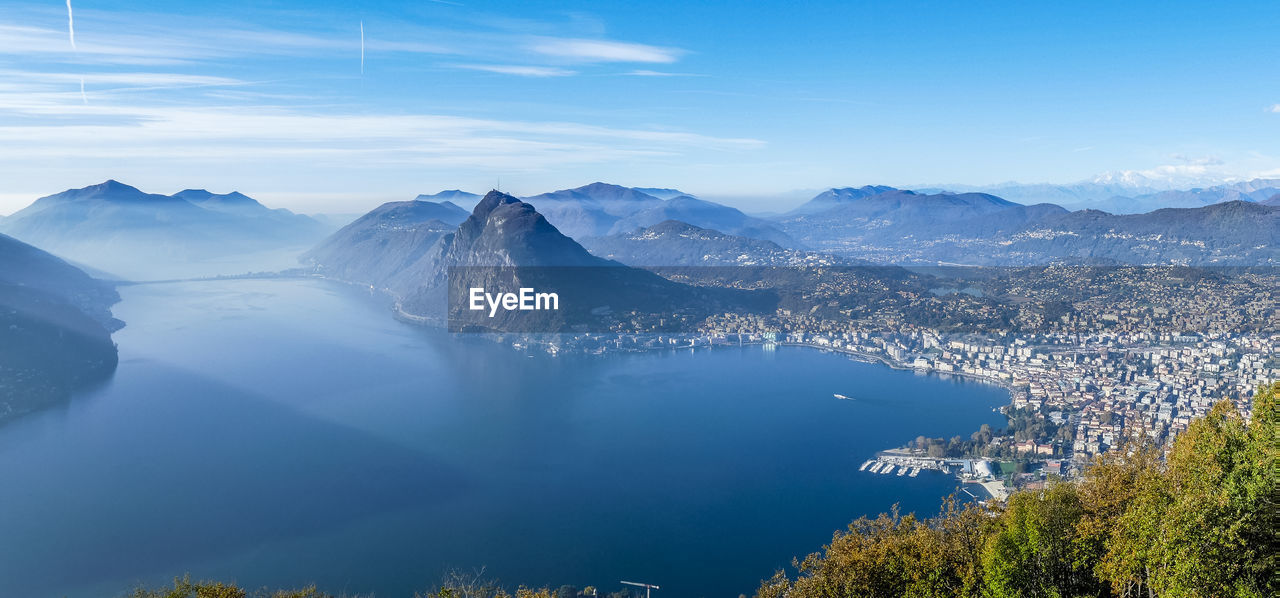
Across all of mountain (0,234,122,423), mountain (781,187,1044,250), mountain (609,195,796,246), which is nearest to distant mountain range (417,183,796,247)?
mountain (609,195,796,246)

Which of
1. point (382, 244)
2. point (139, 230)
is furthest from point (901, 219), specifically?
point (139, 230)

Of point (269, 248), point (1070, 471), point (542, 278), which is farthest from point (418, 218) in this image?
point (1070, 471)

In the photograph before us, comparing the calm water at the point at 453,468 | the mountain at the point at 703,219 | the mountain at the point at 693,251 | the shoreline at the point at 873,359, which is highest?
the mountain at the point at 703,219

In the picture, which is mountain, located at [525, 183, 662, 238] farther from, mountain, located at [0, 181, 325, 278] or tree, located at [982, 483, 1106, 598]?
tree, located at [982, 483, 1106, 598]

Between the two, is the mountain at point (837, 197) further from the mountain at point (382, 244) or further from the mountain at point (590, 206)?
the mountain at point (382, 244)

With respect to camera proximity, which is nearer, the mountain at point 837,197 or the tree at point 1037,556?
the tree at point 1037,556

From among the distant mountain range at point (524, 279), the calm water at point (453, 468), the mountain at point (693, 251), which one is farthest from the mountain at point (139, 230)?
the calm water at point (453, 468)

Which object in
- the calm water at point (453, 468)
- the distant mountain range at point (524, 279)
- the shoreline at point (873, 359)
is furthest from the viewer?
the distant mountain range at point (524, 279)
